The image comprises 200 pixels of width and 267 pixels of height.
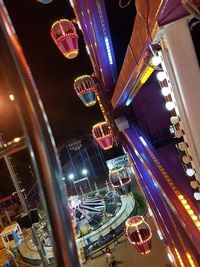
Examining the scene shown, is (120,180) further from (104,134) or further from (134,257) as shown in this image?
(134,257)

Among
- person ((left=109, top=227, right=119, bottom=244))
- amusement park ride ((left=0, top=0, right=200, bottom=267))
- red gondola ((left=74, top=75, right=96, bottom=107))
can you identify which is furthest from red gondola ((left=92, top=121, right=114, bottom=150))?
person ((left=109, top=227, right=119, bottom=244))

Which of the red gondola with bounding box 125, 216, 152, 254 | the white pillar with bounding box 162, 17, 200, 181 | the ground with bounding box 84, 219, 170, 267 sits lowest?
the ground with bounding box 84, 219, 170, 267

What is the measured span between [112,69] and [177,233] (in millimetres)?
4172

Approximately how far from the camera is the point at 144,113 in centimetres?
747

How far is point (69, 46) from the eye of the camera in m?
5.61

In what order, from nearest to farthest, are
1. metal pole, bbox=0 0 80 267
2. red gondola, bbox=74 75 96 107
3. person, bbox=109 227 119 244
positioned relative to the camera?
metal pole, bbox=0 0 80 267 < red gondola, bbox=74 75 96 107 < person, bbox=109 227 119 244

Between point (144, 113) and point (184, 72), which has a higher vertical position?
point (184, 72)

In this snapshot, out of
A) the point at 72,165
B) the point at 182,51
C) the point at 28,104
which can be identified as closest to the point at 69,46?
the point at 182,51

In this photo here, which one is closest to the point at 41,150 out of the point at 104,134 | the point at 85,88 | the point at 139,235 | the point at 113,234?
the point at 139,235

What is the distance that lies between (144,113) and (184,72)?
526cm

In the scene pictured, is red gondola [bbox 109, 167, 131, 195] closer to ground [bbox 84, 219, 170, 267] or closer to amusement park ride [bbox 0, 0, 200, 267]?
amusement park ride [bbox 0, 0, 200, 267]

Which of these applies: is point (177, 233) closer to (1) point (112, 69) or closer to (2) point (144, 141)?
(2) point (144, 141)

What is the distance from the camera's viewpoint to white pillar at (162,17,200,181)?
217 centimetres

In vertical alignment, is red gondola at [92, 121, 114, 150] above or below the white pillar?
below
